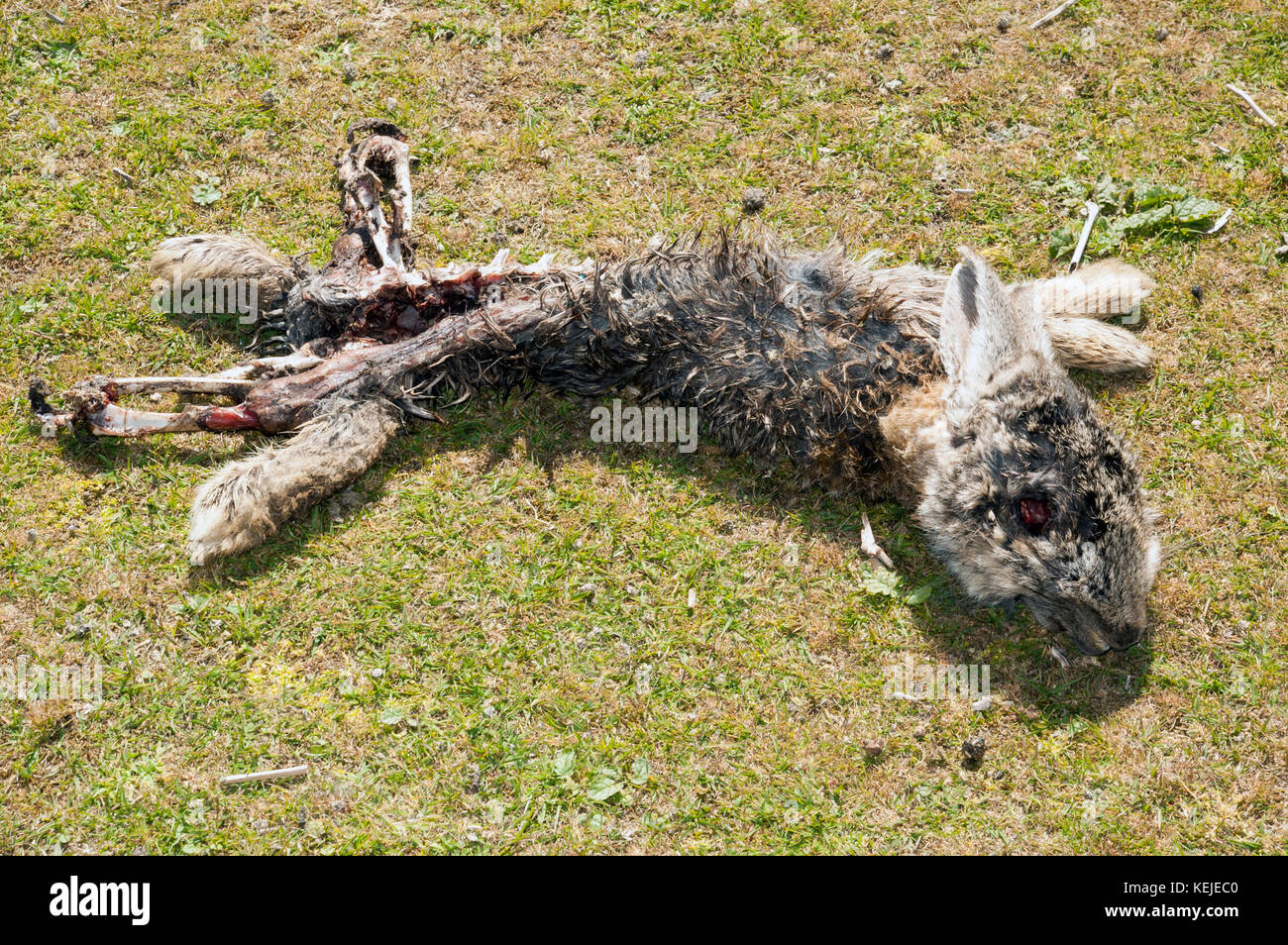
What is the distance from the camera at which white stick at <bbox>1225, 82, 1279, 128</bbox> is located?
256 inches

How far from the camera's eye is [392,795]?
459cm

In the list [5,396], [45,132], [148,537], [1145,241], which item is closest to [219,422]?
[148,537]

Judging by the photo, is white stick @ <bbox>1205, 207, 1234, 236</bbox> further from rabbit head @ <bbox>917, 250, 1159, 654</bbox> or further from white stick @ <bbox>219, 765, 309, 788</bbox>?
white stick @ <bbox>219, 765, 309, 788</bbox>

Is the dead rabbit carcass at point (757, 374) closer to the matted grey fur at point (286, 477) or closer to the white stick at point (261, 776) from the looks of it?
the matted grey fur at point (286, 477)

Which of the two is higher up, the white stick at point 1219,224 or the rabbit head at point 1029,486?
the white stick at point 1219,224

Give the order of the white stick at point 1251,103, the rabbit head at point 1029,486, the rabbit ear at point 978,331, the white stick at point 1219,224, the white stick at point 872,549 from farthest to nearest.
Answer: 1. the white stick at point 1251,103
2. the white stick at point 1219,224
3. the white stick at point 872,549
4. the rabbit ear at point 978,331
5. the rabbit head at point 1029,486

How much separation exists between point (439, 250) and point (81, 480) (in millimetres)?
2552

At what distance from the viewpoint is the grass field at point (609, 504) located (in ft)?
15.1

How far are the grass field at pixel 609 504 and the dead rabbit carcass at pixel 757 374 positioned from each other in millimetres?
347

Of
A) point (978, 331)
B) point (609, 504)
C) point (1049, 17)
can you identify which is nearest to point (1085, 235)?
point (978, 331)

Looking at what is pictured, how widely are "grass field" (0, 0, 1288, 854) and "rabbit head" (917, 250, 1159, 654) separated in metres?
0.42

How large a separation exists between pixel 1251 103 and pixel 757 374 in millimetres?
4485

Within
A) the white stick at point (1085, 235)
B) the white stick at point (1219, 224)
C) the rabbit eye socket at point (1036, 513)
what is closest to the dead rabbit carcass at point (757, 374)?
the rabbit eye socket at point (1036, 513)

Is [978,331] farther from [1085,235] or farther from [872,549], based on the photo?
[1085,235]
